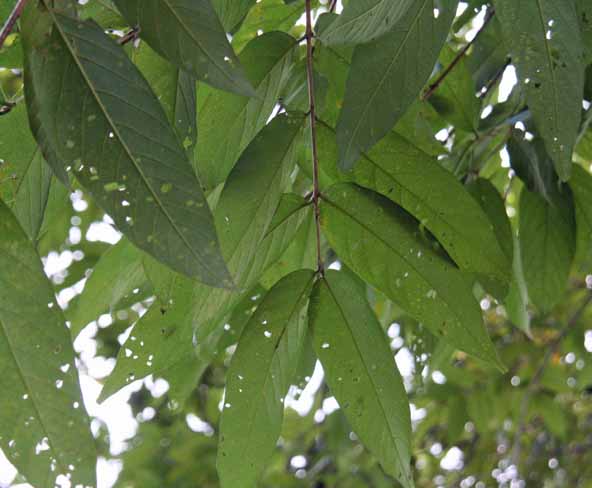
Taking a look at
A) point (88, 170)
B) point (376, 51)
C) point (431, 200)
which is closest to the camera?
point (88, 170)

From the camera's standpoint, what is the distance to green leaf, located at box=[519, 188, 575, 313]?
3.93 ft

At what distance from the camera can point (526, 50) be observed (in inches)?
28.4

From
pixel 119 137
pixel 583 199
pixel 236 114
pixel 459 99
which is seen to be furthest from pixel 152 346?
pixel 583 199

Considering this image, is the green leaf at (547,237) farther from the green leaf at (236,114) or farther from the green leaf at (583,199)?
the green leaf at (236,114)

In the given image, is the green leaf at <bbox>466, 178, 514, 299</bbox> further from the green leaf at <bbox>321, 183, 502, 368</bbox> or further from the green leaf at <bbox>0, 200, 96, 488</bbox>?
the green leaf at <bbox>0, 200, 96, 488</bbox>

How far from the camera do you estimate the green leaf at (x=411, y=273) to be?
87 centimetres

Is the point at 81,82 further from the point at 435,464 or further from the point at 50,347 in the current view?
the point at 435,464

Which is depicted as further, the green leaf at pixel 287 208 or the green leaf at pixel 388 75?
the green leaf at pixel 287 208

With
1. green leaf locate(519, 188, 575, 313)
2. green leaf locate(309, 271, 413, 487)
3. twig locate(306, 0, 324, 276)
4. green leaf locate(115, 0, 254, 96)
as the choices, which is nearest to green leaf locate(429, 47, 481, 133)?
green leaf locate(519, 188, 575, 313)

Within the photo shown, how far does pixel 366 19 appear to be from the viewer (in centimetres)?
72

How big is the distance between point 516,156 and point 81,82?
2.23ft

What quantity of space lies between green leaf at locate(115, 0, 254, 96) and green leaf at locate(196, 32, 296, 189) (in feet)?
0.68

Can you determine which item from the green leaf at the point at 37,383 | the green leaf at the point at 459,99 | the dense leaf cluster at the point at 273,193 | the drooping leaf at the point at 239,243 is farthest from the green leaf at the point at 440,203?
the green leaf at the point at 37,383

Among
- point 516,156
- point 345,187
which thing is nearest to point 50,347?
point 345,187
